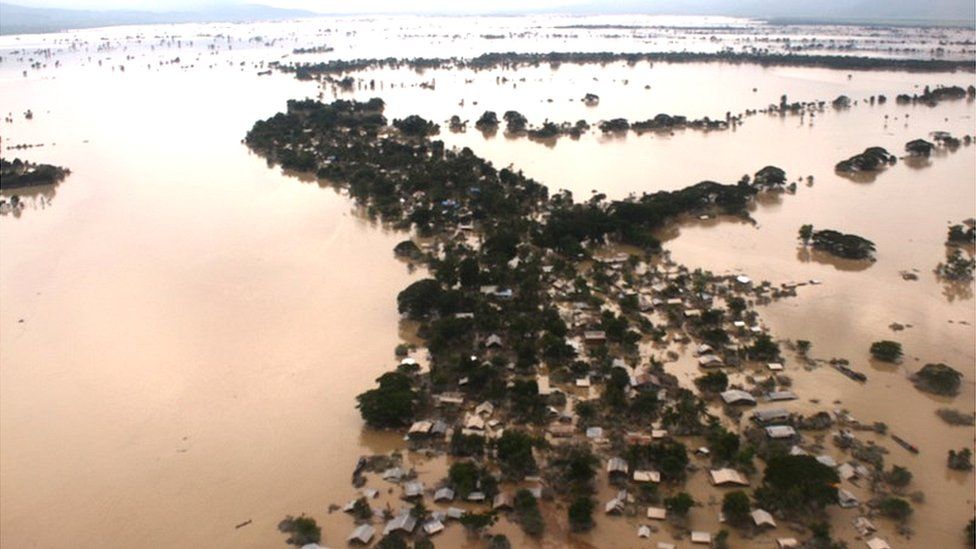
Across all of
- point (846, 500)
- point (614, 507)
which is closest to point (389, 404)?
point (614, 507)

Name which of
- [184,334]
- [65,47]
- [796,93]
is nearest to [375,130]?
[184,334]

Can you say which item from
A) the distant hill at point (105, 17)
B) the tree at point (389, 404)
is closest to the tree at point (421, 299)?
the tree at point (389, 404)

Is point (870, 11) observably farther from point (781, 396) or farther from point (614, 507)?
point (614, 507)

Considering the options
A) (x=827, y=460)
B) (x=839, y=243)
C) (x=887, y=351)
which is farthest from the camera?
(x=839, y=243)

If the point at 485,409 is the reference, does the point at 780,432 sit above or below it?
below

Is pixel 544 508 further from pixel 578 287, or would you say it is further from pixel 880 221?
pixel 880 221

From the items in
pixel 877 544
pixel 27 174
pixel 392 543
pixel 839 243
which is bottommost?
pixel 877 544

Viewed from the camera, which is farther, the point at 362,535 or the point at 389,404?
the point at 389,404
